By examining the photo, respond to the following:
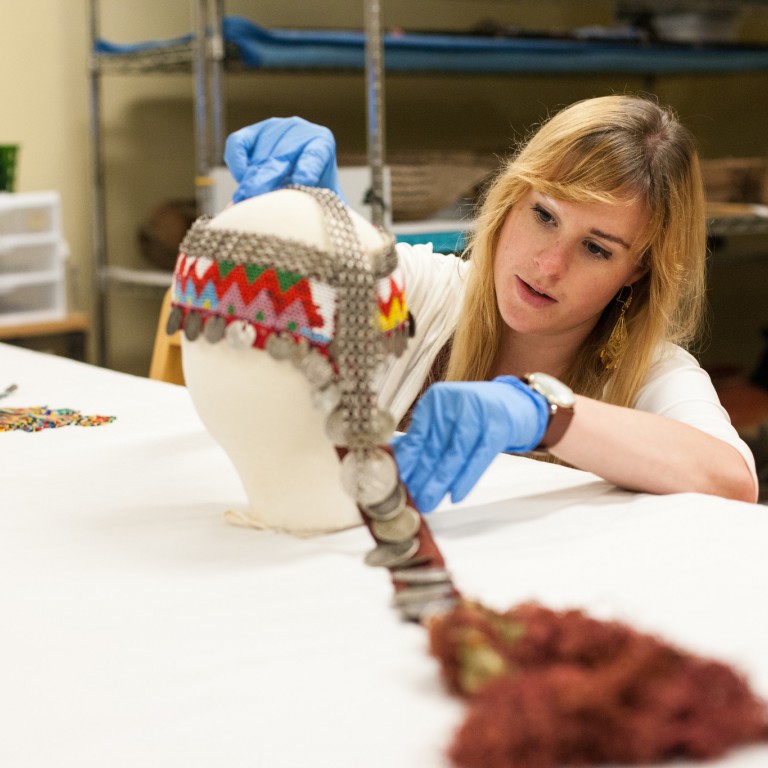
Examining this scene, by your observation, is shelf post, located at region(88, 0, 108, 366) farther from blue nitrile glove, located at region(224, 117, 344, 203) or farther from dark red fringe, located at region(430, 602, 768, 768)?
dark red fringe, located at region(430, 602, 768, 768)

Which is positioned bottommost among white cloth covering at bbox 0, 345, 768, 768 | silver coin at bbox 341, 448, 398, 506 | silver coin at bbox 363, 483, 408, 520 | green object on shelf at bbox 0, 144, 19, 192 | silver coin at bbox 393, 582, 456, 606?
white cloth covering at bbox 0, 345, 768, 768

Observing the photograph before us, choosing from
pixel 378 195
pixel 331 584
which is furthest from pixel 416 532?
pixel 378 195

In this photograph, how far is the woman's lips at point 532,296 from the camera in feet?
3.88

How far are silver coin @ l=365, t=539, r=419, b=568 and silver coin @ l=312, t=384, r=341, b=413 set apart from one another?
104mm

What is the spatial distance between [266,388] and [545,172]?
1.76ft

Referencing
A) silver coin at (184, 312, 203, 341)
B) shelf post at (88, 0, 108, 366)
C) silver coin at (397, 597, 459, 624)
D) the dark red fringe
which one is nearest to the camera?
the dark red fringe

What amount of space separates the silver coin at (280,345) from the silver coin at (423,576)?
168 millimetres

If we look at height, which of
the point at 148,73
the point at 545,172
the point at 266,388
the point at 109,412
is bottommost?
the point at 109,412

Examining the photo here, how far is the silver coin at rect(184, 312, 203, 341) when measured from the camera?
758mm

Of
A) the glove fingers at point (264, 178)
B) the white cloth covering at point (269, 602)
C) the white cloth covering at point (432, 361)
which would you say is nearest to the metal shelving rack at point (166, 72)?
the white cloth covering at point (432, 361)

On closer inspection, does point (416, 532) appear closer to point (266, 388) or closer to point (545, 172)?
point (266, 388)

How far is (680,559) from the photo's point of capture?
0.75 metres

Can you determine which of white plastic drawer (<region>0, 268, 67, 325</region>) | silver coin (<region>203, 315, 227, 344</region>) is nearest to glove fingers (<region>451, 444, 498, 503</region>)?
silver coin (<region>203, 315, 227, 344</region>)

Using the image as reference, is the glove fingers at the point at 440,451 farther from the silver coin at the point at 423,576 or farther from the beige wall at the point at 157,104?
the beige wall at the point at 157,104
